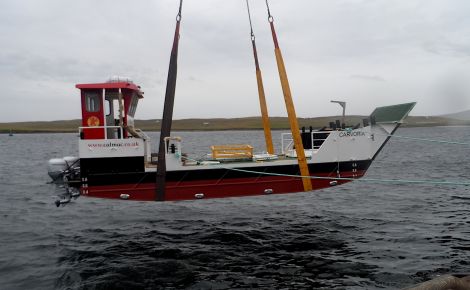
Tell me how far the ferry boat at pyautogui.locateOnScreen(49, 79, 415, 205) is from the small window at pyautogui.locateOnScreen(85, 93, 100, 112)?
0.03 meters

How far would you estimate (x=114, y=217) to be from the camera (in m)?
19.4

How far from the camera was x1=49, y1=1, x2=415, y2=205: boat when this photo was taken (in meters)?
13.1

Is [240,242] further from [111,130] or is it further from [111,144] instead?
[111,130]

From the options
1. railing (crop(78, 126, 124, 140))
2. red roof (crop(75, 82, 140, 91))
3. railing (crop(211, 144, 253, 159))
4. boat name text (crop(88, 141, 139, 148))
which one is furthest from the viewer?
railing (crop(211, 144, 253, 159))

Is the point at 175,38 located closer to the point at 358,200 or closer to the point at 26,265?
the point at 26,265

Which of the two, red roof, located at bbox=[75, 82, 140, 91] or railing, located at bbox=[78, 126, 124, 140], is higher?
red roof, located at bbox=[75, 82, 140, 91]

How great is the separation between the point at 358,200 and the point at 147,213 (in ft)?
36.9

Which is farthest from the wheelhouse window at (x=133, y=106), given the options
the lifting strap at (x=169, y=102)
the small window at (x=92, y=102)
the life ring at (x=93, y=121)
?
the lifting strap at (x=169, y=102)

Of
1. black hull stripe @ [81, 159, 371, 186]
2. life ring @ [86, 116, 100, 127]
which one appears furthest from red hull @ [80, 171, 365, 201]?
life ring @ [86, 116, 100, 127]

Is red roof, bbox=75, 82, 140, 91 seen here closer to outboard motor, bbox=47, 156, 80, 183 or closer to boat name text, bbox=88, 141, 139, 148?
boat name text, bbox=88, 141, 139, 148

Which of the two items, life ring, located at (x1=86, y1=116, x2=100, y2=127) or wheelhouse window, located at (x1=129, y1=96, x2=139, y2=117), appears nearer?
life ring, located at (x1=86, y1=116, x2=100, y2=127)

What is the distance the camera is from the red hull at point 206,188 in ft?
43.1

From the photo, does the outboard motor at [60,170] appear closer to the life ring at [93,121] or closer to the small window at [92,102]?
the life ring at [93,121]

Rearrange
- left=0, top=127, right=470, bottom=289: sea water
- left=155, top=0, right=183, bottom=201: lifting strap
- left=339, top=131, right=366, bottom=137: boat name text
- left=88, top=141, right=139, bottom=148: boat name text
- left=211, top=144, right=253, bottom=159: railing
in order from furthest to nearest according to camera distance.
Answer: left=211, top=144, right=253, bottom=159: railing
left=339, top=131, right=366, bottom=137: boat name text
left=88, top=141, right=139, bottom=148: boat name text
left=155, top=0, right=183, bottom=201: lifting strap
left=0, top=127, right=470, bottom=289: sea water
